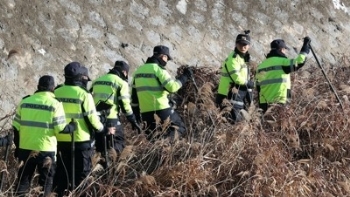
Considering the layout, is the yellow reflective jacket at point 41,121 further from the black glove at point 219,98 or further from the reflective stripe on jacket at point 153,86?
the black glove at point 219,98

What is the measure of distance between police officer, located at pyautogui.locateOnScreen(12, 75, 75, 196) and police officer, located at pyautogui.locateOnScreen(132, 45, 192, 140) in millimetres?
2072

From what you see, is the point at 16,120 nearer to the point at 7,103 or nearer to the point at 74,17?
the point at 7,103

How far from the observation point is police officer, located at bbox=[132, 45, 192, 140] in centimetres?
920

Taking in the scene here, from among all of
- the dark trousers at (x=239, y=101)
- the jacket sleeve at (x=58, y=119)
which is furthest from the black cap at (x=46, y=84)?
the dark trousers at (x=239, y=101)

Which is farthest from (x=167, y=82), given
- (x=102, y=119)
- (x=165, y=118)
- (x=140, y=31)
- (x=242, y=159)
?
(x=140, y=31)

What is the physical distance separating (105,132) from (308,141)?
109 inches

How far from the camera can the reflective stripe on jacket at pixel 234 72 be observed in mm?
9781

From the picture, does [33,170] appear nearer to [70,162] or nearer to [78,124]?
[70,162]

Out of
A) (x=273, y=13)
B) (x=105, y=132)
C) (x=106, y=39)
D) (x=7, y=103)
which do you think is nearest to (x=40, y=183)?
(x=105, y=132)

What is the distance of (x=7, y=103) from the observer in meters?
10.5

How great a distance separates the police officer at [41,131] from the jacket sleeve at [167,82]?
217 cm

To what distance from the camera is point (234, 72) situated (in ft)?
32.1

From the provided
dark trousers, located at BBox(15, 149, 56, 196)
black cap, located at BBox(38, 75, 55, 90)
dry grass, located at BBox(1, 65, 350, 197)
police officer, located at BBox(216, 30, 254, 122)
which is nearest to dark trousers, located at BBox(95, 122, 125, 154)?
dry grass, located at BBox(1, 65, 350, 197)

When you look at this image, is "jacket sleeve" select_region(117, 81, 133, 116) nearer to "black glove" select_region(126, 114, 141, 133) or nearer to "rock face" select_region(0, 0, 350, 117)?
"black glove" select_region(126, 114, 141, 133)
